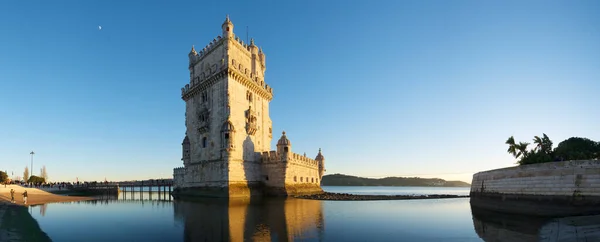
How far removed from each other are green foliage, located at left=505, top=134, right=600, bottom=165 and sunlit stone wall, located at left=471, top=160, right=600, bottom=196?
15321 mm

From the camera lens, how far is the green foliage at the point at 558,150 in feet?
126

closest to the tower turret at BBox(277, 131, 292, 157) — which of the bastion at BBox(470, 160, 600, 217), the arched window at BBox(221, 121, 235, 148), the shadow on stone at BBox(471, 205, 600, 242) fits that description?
the arched window at BBox(221, 121, 235, 148)

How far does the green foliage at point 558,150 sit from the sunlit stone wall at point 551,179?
1532 centimetres

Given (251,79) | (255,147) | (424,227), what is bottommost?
(424,227)

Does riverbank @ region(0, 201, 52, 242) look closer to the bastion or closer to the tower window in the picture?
the tower window

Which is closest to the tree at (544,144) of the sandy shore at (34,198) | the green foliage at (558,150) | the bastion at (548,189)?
the green foliage at (558,150)

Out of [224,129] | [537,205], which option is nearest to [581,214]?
[537,205]

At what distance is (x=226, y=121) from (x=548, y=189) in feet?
104

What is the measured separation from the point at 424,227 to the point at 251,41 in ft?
131

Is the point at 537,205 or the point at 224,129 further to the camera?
the point at 224,129

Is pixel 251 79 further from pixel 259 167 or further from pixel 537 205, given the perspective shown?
pixel 537 205

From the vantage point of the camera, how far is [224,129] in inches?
1544

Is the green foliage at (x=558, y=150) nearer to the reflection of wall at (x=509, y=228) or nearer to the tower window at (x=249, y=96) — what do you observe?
the reflection of wall at (x=509, y=228)

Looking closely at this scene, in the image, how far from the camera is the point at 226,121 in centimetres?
3944
